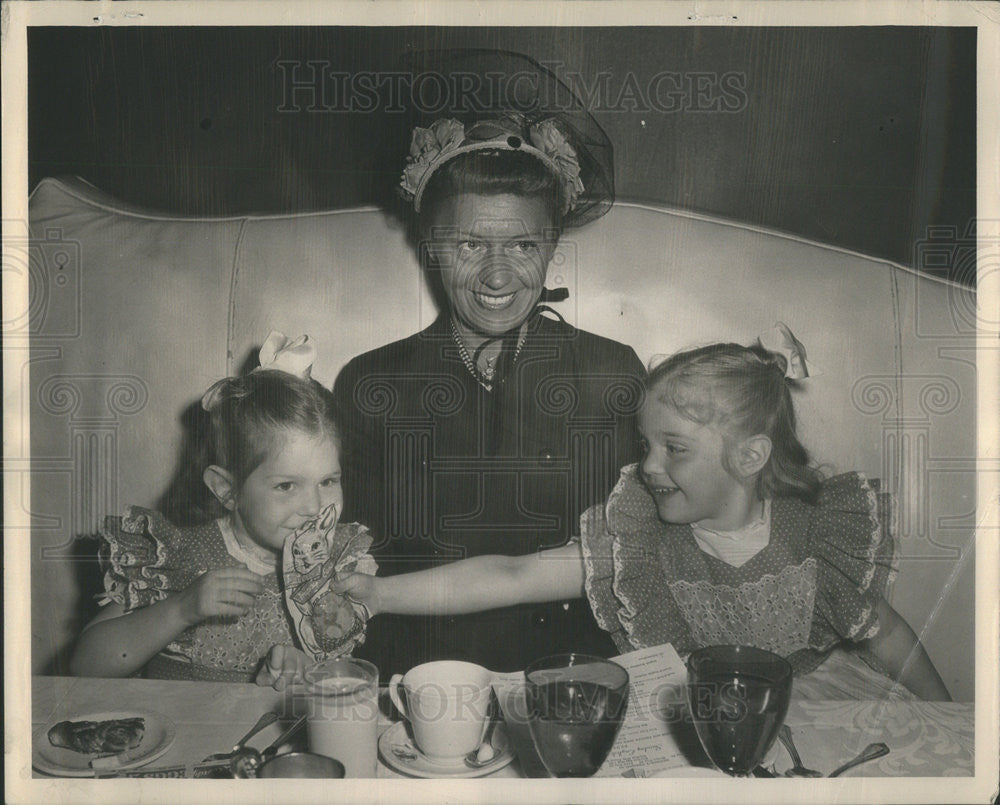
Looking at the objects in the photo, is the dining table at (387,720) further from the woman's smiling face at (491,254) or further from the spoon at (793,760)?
the woman's smiling face at (491,254)

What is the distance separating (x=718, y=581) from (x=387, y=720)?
37 centimetres

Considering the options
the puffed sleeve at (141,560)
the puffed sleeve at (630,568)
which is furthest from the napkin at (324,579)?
the puffed sleeve at (630,568)

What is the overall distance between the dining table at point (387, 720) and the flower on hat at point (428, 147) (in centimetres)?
53

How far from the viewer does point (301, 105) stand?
3.35 ft

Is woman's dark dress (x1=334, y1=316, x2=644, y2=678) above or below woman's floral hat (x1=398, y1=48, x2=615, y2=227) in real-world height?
below

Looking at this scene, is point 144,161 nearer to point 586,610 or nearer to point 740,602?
point 586,610

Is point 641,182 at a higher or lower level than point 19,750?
higher

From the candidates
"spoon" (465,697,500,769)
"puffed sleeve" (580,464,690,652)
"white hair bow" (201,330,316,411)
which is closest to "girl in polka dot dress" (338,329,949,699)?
"puffed sleeve" (580,464,690,652)

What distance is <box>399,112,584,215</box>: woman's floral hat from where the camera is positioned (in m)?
1.01

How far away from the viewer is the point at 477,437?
103 cm

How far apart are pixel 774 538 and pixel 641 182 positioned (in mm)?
386

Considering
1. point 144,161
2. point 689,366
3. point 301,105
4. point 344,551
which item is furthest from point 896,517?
point 144,161

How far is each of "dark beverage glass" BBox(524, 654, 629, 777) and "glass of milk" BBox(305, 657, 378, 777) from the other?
0.51 ft

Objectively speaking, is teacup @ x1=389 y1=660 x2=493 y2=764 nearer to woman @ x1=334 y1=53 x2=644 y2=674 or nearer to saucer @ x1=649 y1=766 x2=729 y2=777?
woman @ x1=334 y1=53 x2=644 y2=674
